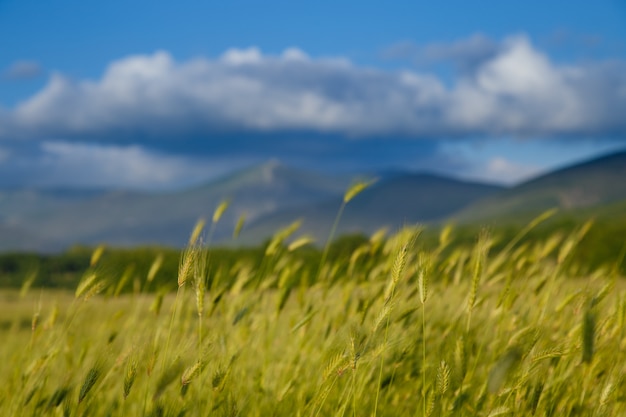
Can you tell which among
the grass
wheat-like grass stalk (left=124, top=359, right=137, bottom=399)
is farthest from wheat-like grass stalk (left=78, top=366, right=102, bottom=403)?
wheat-like grass stalk (left=124, top=359, right=137, bottom=399)

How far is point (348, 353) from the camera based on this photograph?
193cm

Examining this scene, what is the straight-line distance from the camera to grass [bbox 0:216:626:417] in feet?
6.70

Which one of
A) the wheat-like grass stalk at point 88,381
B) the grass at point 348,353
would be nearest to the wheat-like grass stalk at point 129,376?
the grass at point 348,353

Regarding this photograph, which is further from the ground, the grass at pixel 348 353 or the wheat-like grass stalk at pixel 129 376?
the wheat-like grass stalk at pixel 129 376

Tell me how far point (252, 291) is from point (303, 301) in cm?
44

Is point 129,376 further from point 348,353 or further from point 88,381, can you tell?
point 348,353

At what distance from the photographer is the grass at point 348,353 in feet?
6.70

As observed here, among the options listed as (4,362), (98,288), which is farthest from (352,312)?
(4,362)

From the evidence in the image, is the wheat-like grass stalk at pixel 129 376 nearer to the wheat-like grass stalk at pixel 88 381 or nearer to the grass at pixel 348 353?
the grass at pixel 348 353

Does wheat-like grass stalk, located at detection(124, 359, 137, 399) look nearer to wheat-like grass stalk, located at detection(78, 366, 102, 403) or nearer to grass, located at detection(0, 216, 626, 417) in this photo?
grass, located at detection(0, 216, 626, 417)

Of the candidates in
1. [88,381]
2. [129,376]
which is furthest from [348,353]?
[88,381]

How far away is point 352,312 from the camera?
11.1ft

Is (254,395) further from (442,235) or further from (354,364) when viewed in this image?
(442,235)

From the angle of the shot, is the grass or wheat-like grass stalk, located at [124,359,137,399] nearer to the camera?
wheat-like grass stalk, located at [124,359,137,399]
